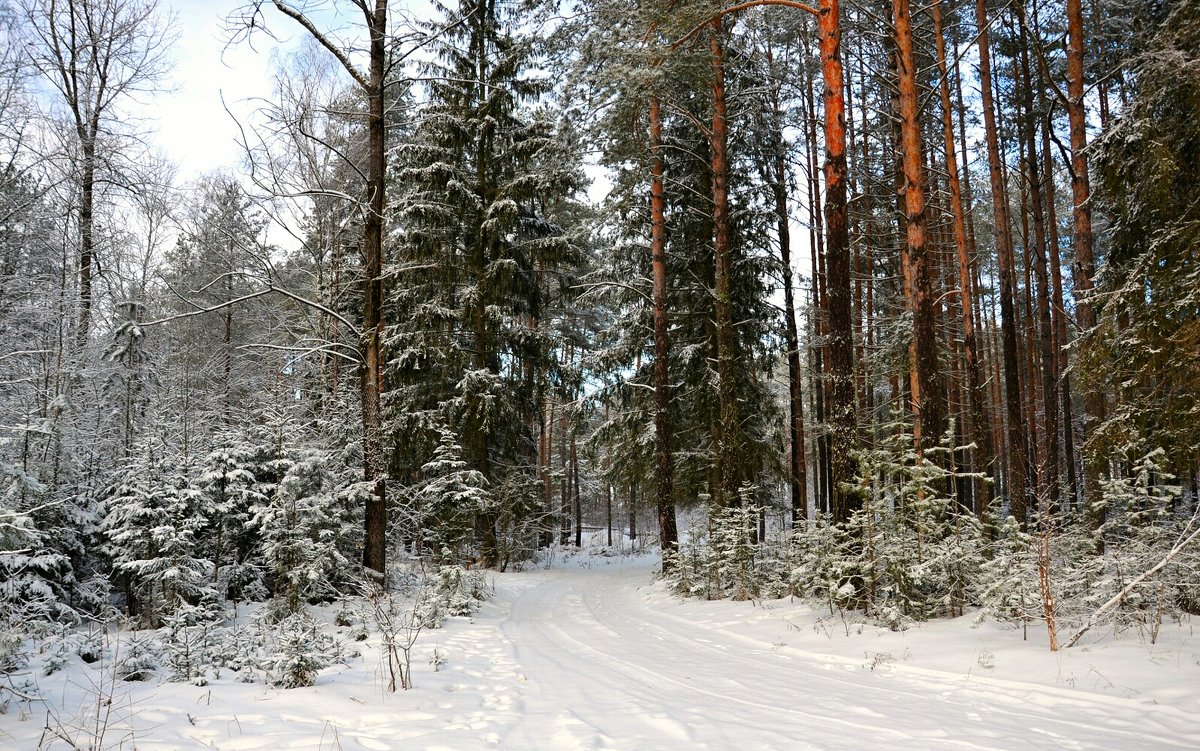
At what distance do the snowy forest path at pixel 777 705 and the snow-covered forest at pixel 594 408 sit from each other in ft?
0.16

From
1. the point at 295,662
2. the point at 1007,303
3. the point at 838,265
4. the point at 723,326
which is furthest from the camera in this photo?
the point at 1007,303

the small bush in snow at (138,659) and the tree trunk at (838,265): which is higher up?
the tree trunk at (838,265)

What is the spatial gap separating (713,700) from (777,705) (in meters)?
0.47

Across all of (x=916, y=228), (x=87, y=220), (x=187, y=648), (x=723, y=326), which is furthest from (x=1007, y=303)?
(x=87, y=220)

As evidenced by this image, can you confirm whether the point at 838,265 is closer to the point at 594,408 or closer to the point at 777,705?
the point at 777,705

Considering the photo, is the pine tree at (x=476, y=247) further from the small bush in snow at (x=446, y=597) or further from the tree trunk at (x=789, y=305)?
the tree trunk at (x=789, y=305)

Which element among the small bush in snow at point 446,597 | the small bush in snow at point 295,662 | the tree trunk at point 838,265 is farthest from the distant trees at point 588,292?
the small bush in snow at point 295,662

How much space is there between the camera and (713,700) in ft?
14.9

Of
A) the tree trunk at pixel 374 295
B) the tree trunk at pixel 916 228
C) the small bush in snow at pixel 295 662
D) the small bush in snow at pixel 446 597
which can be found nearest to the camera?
the small bush in snow at pixel 295 662

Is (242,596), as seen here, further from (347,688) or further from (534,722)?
(534,722)

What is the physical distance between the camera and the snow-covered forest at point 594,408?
486cm

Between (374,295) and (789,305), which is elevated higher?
(789,305)

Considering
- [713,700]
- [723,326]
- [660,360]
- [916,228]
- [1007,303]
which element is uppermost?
[916,228]

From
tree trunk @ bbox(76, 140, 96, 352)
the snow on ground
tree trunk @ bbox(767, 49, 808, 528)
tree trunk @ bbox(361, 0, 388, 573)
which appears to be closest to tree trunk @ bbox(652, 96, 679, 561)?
tree trunk @ bbox(767, 49, 808, 528)
